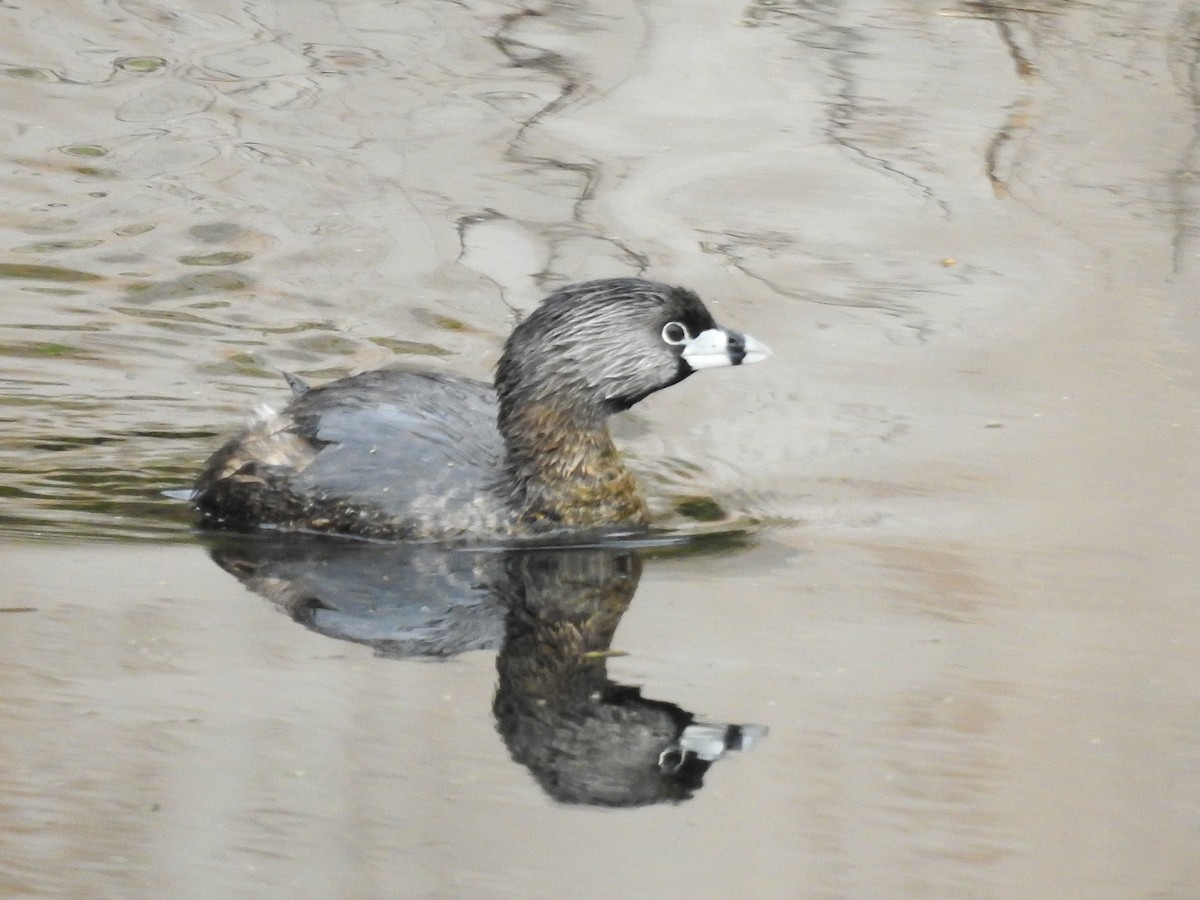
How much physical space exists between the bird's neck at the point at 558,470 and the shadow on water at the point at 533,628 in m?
0.16

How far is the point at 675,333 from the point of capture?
7566 mm

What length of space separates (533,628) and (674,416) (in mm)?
2632

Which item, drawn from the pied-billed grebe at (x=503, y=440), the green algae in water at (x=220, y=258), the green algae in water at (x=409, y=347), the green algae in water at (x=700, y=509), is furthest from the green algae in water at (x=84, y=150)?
the green algae in water at (x=700, y=509)

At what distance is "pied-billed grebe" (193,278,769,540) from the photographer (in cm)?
741

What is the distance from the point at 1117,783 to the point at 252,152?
802cm

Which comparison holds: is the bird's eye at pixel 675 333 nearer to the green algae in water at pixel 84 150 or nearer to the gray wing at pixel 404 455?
the gray wing at pixel 404 455

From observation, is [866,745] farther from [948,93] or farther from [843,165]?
[948,93]

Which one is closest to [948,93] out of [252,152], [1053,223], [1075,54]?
[1075,54]

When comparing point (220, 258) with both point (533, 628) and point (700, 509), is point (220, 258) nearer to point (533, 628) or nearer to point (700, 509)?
point (700, 509)

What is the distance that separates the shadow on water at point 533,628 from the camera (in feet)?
18.1

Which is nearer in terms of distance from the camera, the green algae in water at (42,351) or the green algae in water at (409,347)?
the green algae in water at (42,351)

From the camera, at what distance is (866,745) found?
564 centimetres

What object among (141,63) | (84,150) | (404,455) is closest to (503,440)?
(404,455)

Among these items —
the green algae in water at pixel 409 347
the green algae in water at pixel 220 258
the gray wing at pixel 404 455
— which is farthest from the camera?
the green algae in water at pixel 220 258
